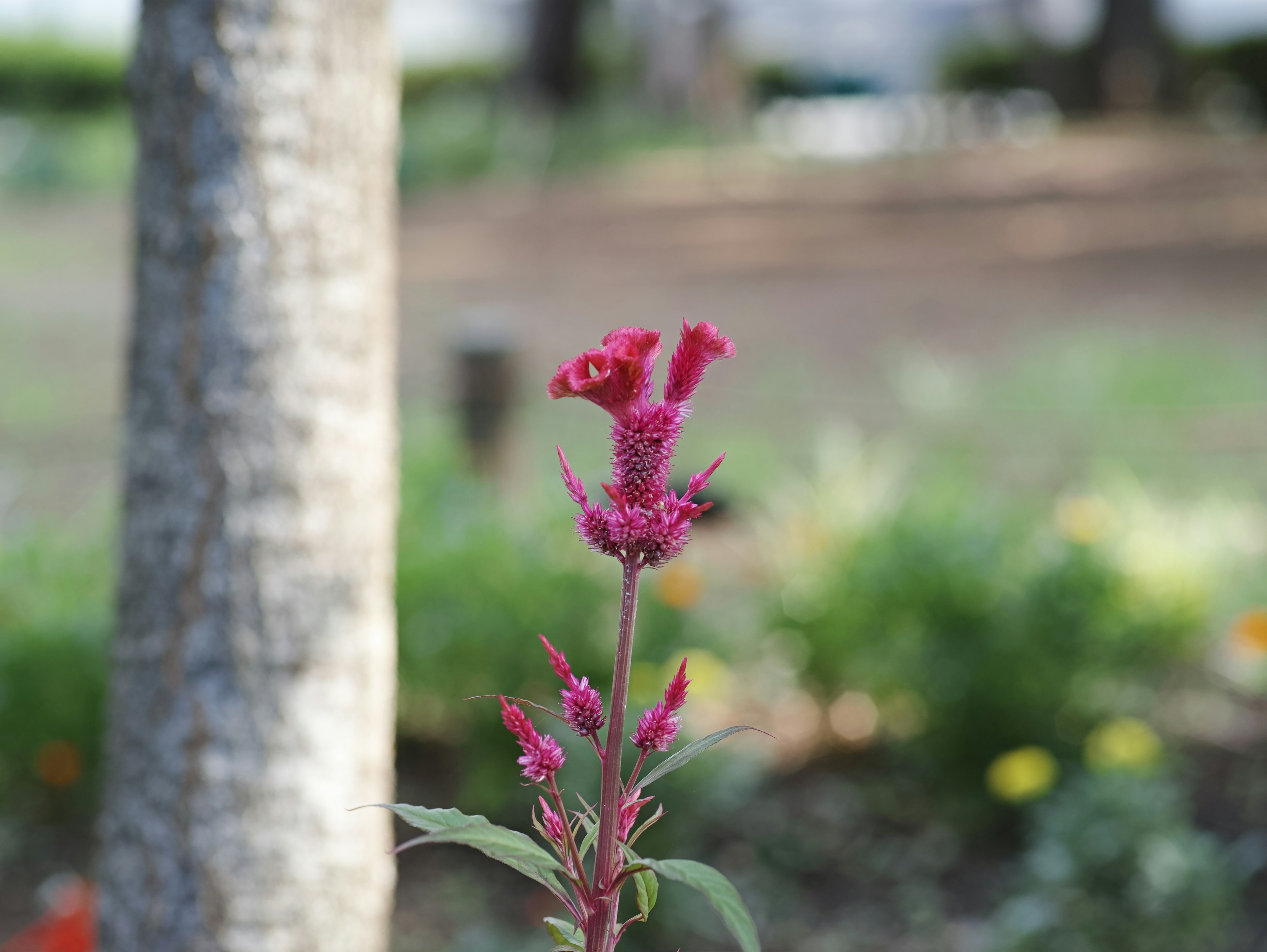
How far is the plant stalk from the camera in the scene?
674 millimetres

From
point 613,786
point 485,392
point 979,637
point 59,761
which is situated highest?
point 485,392

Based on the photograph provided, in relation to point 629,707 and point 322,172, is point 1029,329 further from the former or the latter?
point 322,172

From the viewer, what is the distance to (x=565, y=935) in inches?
29.4

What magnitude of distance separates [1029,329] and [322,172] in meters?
7.21

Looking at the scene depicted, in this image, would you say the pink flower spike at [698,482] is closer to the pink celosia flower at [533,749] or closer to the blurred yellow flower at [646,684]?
the pink celosia flower at [533,749]

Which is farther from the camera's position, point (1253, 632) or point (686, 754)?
point (1253, 632)

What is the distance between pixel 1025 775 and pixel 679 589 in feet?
3.20

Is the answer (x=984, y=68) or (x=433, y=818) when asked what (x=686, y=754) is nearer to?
(x=433, y=818)

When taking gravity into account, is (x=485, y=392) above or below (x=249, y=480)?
above

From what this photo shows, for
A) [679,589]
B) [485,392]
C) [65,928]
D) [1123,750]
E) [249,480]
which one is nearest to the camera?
[249,480]

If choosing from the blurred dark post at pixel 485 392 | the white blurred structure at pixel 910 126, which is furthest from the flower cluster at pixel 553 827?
the white blurred structure at pixel 910 126

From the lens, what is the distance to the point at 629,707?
2.77 metres

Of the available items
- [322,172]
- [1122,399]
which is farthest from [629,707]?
[1122,399]

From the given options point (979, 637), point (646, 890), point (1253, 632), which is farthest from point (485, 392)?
point (646, 890)
